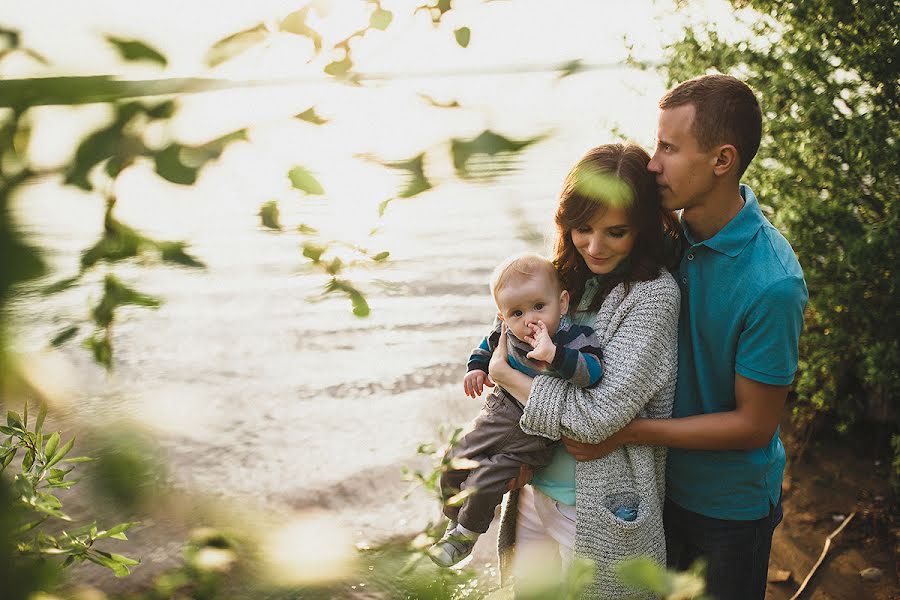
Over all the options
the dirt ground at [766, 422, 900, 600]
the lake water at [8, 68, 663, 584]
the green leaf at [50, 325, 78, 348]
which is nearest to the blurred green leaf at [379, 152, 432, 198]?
the lake water at [8, 68, 663, 584]

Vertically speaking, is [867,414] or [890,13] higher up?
[890,13]

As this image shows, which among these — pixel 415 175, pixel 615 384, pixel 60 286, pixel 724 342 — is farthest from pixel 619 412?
pixel 60 286

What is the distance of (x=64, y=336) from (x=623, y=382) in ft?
5.07

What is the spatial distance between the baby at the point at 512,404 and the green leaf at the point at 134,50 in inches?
63.2

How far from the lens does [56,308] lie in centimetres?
67

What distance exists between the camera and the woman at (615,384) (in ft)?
6.67

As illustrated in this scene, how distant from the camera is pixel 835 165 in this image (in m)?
3.91

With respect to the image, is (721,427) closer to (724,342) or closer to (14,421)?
(724,342)

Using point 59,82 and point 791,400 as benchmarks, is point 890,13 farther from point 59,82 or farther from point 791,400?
point 59,82

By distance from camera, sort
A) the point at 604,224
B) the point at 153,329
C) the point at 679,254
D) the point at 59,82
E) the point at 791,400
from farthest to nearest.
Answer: the point at 153,329 < the point at 791,400 < the point at 679,254 < the point at 604,224 < the point at 59,82

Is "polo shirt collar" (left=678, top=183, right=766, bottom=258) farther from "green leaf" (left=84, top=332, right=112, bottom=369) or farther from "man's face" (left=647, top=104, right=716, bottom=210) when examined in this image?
"green leaf" (left=84, top=332, right=112, bottom=369)

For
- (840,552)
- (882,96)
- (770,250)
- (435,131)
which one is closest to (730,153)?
(770,250)

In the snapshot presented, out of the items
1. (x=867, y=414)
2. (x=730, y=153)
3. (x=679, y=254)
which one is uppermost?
(x=730, y=153)

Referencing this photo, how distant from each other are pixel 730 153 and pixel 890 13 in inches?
90.4
